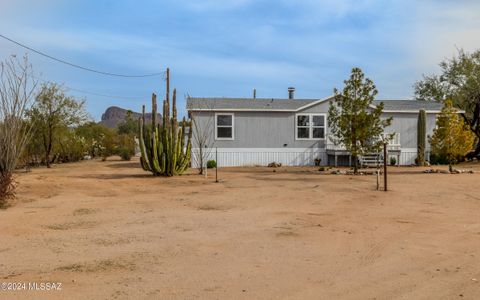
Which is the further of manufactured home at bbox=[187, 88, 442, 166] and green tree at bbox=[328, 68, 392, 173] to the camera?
manufactured home at bbox=[187, 88, 442, 166]

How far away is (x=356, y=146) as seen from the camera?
21.6m

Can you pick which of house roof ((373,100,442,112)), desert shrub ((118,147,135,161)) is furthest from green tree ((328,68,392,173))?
desert shrub ((118,147,135,161))

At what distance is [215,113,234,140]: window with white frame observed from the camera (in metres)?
27.1

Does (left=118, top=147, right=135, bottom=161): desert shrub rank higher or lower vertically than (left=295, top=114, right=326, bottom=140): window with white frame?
lower

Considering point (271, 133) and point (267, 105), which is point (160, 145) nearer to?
point (271, 133)

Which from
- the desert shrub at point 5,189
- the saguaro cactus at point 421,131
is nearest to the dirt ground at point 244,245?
the desert shrub at point 5,189

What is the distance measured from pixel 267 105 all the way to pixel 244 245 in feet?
69.2

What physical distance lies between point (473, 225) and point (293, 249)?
13.8ft

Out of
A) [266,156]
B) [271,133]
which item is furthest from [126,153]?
[271,133]

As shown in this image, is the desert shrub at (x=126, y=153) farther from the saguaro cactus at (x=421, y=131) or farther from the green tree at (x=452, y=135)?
the green tree at (x=452, y=135)

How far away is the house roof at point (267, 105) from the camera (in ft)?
89.1

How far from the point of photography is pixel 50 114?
2738 centimetres

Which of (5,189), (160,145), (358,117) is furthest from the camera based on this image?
(358,117)

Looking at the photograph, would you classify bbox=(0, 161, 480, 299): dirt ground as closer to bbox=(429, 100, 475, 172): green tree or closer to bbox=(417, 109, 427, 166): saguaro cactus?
bbox=(429, 100, 475, 172): green tree
